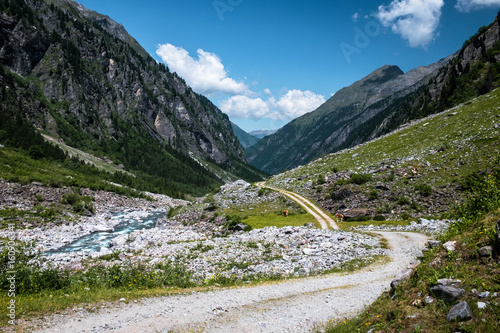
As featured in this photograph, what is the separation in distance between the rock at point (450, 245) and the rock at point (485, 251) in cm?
110

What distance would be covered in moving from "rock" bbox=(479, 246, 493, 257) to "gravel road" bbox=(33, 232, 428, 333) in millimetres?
5687

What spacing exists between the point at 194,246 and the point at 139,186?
9871 cm

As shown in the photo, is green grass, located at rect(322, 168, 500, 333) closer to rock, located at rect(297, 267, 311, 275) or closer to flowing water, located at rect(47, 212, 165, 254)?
rock, located at rect(297, 267, 311, 275)

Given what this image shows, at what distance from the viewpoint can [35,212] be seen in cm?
4588

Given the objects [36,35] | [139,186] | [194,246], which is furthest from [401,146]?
[36,35]

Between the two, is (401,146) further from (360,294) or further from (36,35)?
(36,35)

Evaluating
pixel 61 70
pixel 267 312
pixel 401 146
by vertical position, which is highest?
pixel 61 70

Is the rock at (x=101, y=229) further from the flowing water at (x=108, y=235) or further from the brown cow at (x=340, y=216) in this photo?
the brown cow at (x=340, y=216)

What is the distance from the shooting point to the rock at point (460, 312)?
20.6 ft

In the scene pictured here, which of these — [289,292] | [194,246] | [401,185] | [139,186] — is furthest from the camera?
[139,186]

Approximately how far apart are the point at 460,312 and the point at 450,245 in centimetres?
342

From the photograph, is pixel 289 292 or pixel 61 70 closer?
pixel 289 292

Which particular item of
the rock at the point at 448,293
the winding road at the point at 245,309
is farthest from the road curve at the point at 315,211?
the rock at the point at 448,293

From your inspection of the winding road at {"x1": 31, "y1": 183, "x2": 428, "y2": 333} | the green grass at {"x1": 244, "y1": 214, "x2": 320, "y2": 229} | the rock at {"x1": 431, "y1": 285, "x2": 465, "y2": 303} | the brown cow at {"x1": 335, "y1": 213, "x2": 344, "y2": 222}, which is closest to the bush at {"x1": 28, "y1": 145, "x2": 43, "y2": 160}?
the green grass at {"x1": 244, "y1": 214, "x2": 320, "y2": 229}
